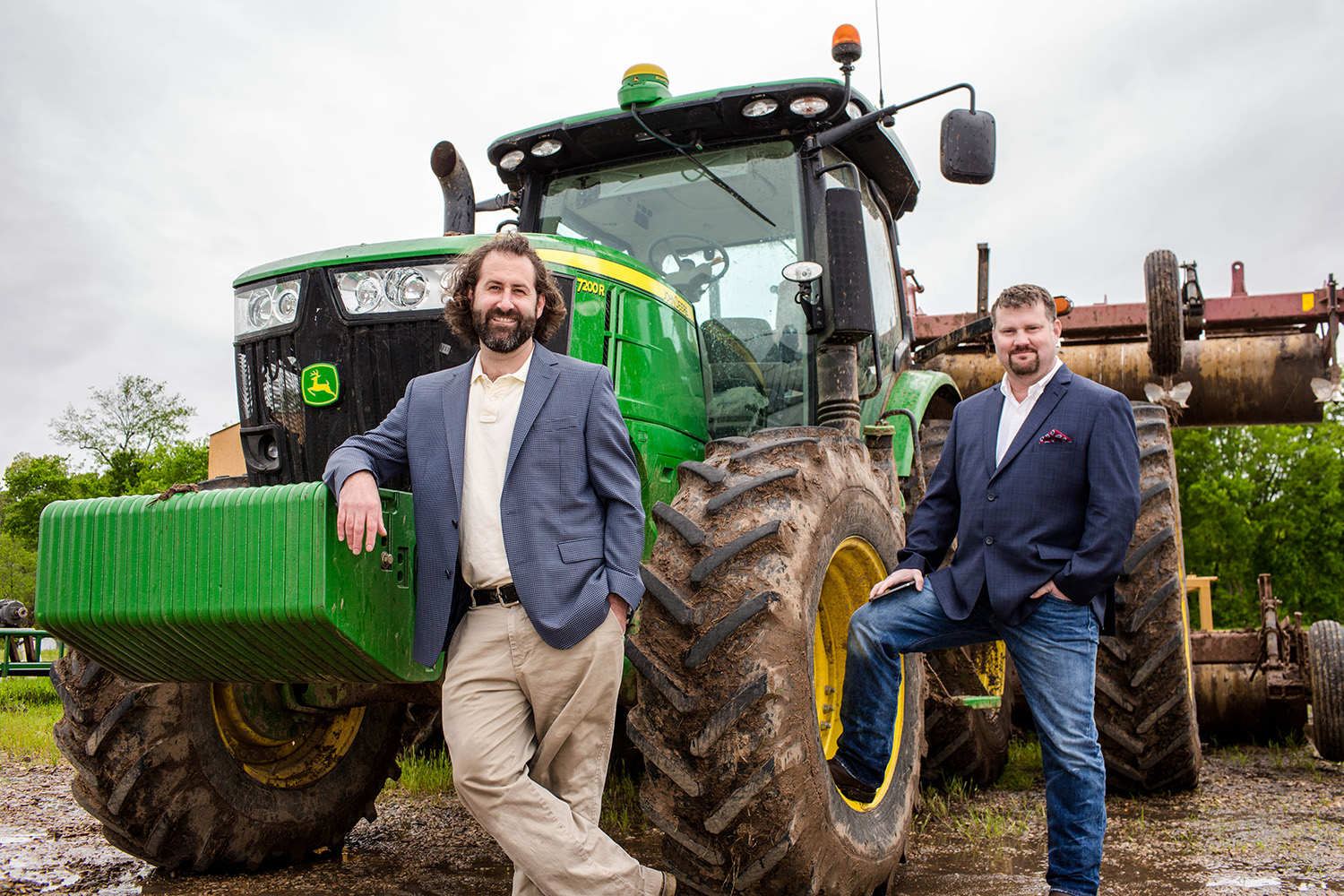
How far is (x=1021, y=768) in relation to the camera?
5648mm

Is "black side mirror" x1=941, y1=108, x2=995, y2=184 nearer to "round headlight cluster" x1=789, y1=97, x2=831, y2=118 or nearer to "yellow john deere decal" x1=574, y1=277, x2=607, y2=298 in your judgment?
"round headlight cluster" x1=789, y1=97, x2=831, y2=118

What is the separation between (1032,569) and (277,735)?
257 centimetres

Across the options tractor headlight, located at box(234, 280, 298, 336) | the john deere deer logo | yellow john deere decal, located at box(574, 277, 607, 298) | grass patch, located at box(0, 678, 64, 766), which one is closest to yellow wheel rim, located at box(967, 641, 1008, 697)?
yellow john deere decal, located at box(574, 277, 607, 298)

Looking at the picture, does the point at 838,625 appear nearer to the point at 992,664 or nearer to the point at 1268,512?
the point at 992,664

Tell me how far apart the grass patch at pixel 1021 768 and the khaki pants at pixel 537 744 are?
311 centimetres

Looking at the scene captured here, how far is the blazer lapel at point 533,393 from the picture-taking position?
2561 millimetres

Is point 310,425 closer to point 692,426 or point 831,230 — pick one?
point 692,426

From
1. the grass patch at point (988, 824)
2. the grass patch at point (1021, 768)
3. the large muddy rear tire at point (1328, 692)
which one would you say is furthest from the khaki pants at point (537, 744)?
the large muddy rear tire at point (1328, 692)

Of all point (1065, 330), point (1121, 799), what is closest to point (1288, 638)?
point (1121, 799)

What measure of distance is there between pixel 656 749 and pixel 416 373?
4.14 feet

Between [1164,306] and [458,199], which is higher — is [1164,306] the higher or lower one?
the lower one

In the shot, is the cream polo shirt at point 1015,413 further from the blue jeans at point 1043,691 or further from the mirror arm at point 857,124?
the mirror arm at point 857,124

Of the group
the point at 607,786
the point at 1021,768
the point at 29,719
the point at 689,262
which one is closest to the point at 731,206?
the point at 689,262

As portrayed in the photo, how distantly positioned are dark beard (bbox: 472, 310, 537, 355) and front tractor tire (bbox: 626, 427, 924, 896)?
0.63 metres
